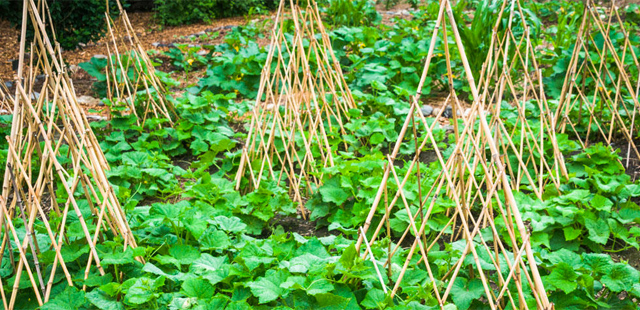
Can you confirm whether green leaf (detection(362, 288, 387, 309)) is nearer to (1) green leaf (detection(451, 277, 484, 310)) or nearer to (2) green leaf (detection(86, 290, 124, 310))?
(1) green leaf (detection(451, 277, 484, 310))

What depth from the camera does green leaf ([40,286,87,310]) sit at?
161 cm

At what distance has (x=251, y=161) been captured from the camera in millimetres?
2891

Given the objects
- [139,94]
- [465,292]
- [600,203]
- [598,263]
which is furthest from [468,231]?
[139,94]

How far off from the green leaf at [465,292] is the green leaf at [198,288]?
785 millimetres

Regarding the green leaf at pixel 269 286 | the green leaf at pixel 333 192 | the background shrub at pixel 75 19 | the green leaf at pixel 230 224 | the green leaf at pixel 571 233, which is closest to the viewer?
the green leaf at pixel 269 286

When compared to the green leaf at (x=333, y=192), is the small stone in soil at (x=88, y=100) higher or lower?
lower

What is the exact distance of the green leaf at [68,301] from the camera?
1.61 meters

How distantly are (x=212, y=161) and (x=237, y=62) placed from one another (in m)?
1.79

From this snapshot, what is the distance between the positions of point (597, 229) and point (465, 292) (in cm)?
82

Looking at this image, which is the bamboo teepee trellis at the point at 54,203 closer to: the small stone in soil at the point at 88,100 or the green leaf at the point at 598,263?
the green leaf at the point at 598,263

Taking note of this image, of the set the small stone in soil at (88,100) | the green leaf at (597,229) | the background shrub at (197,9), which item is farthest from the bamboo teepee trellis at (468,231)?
the background shrub at (197,9)

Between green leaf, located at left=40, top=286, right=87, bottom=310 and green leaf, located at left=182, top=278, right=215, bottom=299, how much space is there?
33 cm

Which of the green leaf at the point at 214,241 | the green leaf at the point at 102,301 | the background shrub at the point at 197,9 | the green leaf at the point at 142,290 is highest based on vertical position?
the background shrub at the point at 197,9

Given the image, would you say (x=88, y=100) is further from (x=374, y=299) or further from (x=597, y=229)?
(x=597, y=229)
